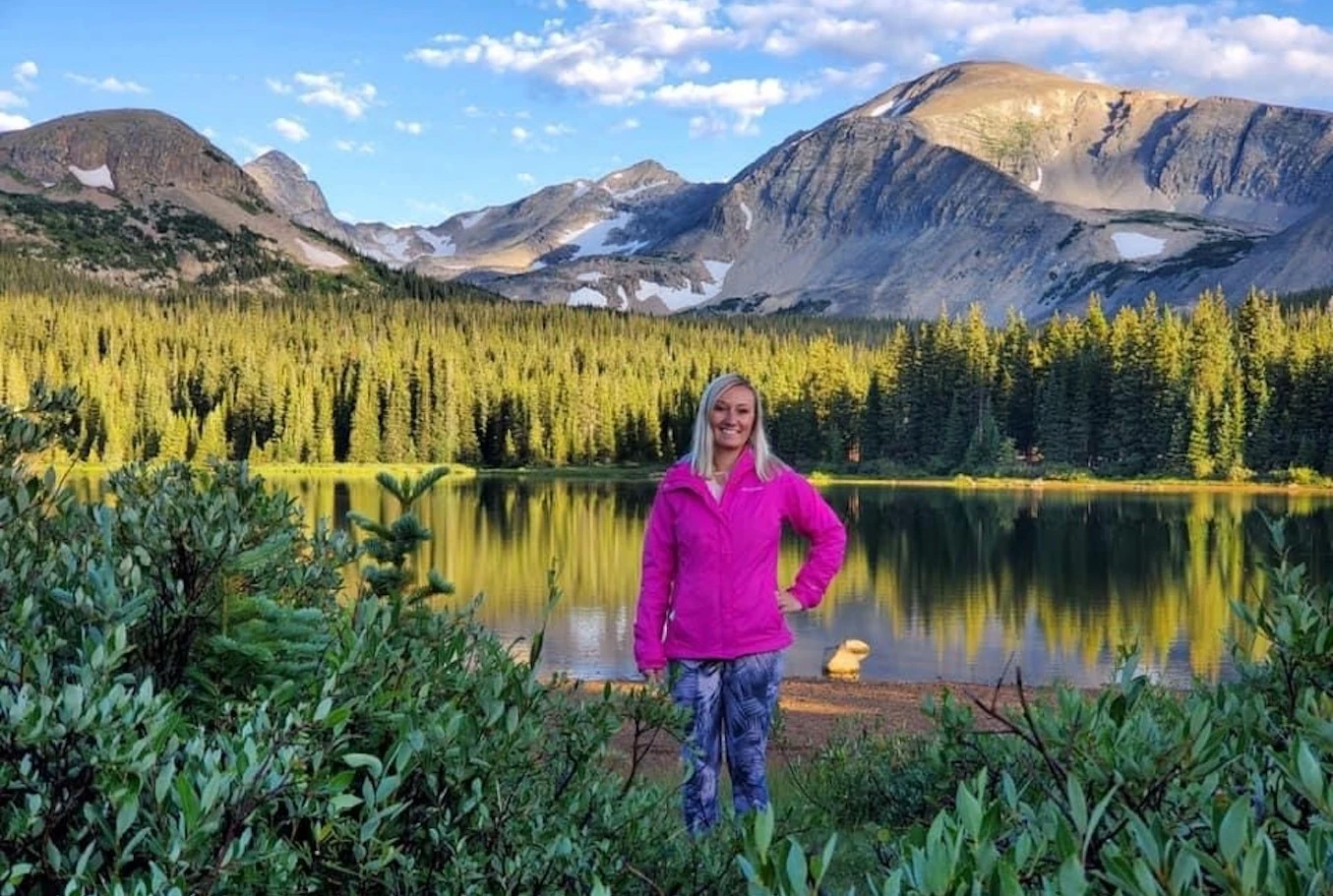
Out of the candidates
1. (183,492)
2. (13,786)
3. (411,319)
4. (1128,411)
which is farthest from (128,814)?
(411,319)

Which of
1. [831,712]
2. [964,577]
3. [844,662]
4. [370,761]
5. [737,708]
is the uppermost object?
[370,761]

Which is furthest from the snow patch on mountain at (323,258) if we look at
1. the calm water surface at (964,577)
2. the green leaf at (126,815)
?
the green leaf at (126,815)

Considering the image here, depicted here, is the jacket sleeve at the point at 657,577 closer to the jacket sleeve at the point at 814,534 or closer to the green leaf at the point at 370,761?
the jacket sleeve at the point at 814,534

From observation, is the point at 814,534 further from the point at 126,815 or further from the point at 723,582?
the point at 126,815

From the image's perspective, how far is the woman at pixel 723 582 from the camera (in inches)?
220

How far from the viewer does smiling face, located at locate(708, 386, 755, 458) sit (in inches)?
220

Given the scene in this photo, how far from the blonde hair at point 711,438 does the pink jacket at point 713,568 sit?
41 millimetres

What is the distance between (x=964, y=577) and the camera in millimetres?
30469

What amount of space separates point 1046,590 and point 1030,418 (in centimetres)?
5060

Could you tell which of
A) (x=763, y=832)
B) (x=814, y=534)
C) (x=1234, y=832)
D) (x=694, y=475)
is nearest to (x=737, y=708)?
(x=814, y=534)

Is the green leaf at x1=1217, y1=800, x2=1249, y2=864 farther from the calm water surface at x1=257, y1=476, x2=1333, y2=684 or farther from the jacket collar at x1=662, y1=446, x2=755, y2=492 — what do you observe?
the calm water surface at x1=257, y1=476, x2=1333, y2=684

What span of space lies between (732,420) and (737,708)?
138 centimetres

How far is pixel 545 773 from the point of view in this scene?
3.06 m

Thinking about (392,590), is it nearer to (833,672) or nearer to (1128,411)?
(833,672)
